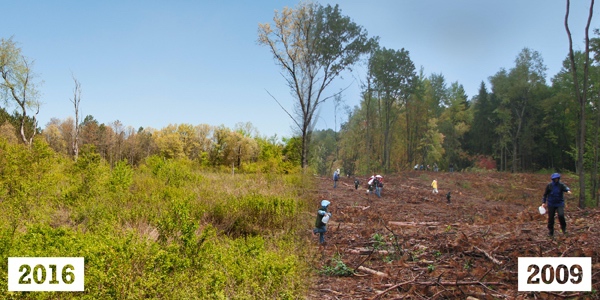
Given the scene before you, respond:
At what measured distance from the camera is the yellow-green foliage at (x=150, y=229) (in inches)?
192

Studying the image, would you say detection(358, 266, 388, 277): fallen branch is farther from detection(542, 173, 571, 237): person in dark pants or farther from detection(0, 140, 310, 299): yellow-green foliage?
detection(542, 173, 571, 237): person in dark pants

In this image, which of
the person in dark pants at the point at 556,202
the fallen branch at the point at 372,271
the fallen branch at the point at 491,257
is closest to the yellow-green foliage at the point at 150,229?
the fallen branch at the point at 372,271

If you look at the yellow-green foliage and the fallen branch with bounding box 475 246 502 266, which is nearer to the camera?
the yellow-green foliage

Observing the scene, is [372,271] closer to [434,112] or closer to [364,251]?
[364,251]

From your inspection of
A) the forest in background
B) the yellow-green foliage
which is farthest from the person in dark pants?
the forest in background

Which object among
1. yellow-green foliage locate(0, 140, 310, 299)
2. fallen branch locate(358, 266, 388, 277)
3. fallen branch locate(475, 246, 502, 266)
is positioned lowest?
fallen branch locate(358, 266, 388, 277)

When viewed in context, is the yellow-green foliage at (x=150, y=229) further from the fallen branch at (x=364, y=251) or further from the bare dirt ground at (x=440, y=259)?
the fallen branch at (x=364, y=251)

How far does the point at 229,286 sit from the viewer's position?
17.2ft

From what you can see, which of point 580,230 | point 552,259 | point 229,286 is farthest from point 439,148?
point 229,286

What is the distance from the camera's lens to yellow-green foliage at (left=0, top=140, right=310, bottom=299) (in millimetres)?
4887

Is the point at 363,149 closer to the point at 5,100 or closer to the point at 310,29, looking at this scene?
the point at 310,29

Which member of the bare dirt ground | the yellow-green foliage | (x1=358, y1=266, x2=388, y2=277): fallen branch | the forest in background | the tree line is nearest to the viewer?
the yellow-green foliage

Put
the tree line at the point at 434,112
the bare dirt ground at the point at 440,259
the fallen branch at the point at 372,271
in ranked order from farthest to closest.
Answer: the tree line at the point at 434,112 < the fallen branch at the point at 372,271 < the bare dirt ground at the point at 440,259

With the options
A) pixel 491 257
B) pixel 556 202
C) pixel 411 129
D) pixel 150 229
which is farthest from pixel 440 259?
pixel 411 129
